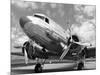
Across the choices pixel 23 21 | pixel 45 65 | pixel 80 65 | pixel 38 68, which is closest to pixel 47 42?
pixel 45 65

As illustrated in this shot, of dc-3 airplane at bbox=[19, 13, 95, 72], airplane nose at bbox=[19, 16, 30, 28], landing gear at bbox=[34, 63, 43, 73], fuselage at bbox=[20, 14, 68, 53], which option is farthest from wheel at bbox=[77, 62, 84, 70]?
airplane nose at bbox=[19, 16, 30, 28]

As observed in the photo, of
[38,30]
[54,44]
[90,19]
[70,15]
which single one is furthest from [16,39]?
[90,19]

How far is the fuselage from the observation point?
7.19 meters

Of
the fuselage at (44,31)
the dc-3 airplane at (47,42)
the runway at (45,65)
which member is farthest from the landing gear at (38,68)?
the fuselage at (44,31)

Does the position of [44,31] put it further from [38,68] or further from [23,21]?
[38,68]

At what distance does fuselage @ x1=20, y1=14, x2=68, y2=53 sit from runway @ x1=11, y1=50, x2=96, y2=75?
45cm

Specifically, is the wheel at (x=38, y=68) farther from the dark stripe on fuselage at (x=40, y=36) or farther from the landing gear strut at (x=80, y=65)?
the landing gear strut at (x=80, y=65)

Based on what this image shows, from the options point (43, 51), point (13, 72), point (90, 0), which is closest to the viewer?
point (13, 72)

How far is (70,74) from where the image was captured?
7.91m

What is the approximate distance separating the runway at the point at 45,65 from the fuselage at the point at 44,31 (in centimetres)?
45

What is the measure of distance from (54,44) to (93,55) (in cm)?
149

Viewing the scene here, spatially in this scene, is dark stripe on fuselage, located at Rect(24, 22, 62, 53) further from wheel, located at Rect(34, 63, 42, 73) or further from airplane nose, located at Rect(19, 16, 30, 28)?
wheel, located at Rect(34, 63, 42, 73)

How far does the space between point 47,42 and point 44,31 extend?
376 mm
